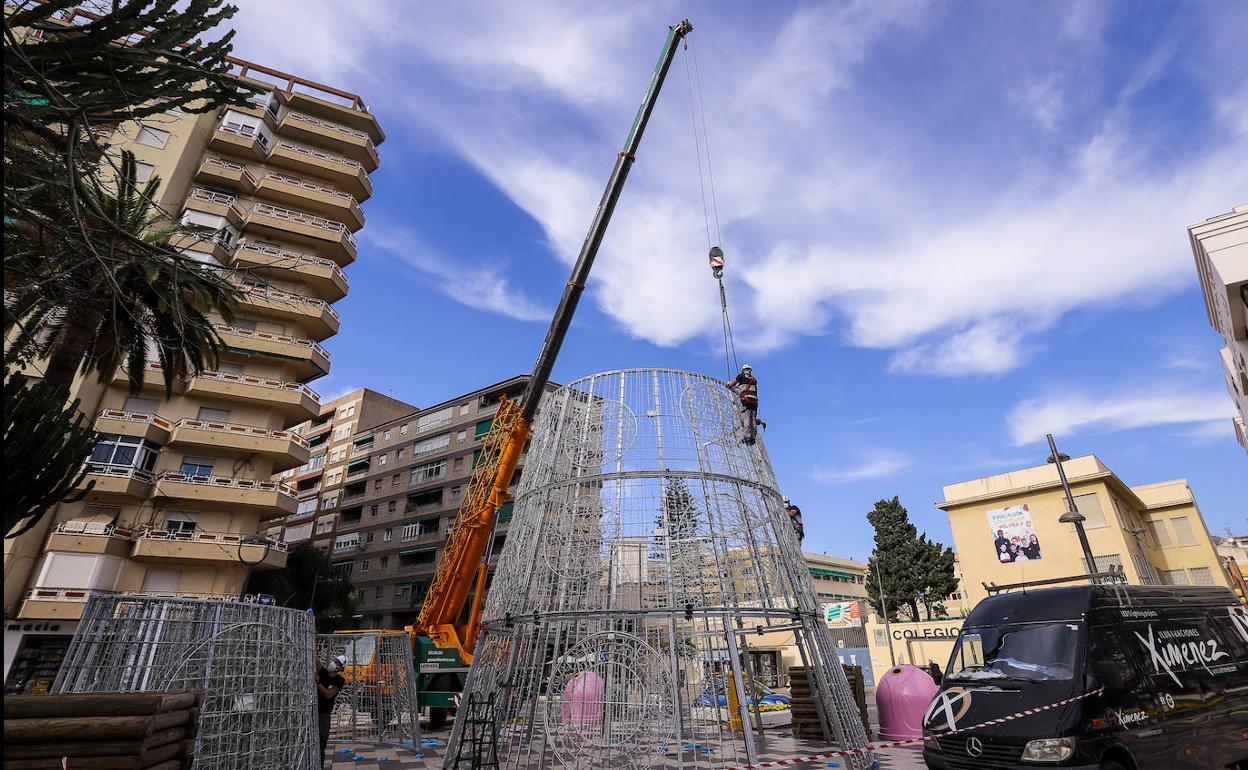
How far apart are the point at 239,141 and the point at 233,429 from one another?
54.9 ft

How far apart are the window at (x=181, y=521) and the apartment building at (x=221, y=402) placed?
0.06 meters

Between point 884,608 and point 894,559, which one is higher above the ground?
point 894,559

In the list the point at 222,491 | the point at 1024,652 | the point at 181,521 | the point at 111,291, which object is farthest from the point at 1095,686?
the point at 181,521

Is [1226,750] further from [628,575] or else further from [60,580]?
[60,580]

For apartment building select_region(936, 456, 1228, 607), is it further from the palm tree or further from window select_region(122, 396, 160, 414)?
window select_region(122, 396, 160, 414)

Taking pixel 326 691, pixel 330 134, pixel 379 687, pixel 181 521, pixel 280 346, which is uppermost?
pixel 330 134

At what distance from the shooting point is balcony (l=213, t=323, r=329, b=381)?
30703 mm

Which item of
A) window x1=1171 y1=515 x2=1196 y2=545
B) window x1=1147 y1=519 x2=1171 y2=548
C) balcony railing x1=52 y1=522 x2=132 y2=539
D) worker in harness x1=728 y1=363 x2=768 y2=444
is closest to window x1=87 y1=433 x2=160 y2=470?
balcony railing x1=52 y1=522 x2=132 y2=539

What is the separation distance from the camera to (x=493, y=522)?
1917 centimetres

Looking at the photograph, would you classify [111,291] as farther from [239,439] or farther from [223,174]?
[223,174]

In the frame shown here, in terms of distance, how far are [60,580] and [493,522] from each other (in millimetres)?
19307

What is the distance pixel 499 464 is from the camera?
746 inches

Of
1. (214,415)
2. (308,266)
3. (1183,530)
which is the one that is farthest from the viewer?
(1183,530)

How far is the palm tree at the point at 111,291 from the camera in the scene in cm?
729
